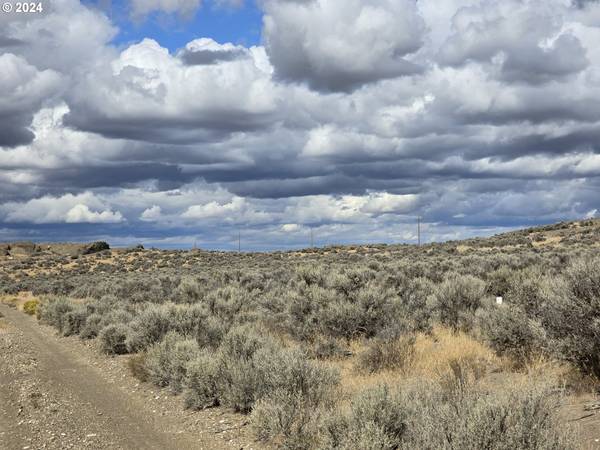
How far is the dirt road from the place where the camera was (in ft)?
29.1

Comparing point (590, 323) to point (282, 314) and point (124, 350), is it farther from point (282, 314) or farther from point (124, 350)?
point (124, 350)

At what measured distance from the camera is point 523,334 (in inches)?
428

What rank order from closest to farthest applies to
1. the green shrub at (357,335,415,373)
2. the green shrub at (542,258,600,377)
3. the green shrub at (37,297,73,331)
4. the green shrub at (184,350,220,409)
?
1. the green shrub at (542,258,600,377)
2. the green shrub at (184,350,220,409)
3. the green shrub at (357,335,415,373)
4. the green shrub at (37,297,73,331)

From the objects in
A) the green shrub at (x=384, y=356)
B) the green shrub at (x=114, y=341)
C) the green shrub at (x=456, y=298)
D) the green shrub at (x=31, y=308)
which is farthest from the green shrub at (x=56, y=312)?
the green shrub at (x=384, y=356)

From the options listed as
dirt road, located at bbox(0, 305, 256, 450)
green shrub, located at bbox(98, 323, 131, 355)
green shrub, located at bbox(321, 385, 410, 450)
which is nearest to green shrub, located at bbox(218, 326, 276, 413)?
dirt road, located at bbox(0, 305, 256, 450)

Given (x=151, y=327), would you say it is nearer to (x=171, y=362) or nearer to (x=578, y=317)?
(x=171, y=362)

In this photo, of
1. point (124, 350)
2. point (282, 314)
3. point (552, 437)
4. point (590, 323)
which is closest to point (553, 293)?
point (590, 323)

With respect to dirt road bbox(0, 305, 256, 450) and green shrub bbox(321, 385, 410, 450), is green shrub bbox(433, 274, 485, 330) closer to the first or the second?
dirt road bbox(0, 305, 256, 450)

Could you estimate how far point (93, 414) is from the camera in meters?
10.6

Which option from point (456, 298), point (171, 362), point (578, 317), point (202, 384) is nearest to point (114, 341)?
point (171, 362)

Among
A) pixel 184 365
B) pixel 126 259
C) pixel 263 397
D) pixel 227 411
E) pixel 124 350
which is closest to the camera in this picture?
pixel 263 397

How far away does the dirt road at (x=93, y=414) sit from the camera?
8859 millimetres

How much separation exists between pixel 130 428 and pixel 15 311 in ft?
96.6

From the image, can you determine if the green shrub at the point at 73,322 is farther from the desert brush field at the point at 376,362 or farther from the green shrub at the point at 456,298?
the green shrub at the point at 456,298
